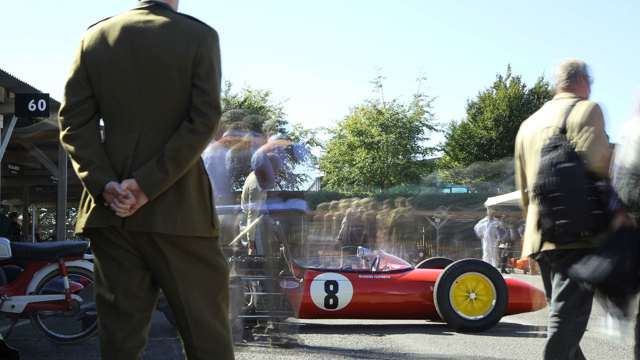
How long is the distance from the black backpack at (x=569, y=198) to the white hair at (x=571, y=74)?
1.42 feet

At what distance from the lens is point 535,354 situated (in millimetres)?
5586

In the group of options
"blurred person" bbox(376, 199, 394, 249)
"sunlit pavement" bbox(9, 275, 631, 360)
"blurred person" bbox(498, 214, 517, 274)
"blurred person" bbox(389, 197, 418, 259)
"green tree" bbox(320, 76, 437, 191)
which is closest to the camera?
"sunlit pavement" bbox(9, 275, 631, 360)

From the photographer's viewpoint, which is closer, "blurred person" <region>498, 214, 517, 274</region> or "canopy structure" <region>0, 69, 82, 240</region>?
"canopy structure" <region>0, 69, 82, 240</region>

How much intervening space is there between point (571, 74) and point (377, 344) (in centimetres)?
311

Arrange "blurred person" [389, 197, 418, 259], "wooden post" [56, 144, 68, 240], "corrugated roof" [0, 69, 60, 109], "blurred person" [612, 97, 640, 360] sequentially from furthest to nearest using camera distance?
"wooden post" [56, 144, 68, 240], "corrugated roof" [0, 69, 60, 109], "blurred person" [389, 197, 418, 259], "blurred person" [612, 97, 640, 360]

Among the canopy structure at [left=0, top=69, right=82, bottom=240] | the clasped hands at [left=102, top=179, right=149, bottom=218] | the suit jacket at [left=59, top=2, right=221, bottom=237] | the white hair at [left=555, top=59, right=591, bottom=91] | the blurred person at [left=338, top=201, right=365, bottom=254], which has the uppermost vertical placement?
the canopy structure at [left=0, top=69, right=82, bottom=240]

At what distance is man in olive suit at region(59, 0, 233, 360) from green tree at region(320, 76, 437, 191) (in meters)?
26.8

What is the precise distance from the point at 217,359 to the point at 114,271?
441 mm

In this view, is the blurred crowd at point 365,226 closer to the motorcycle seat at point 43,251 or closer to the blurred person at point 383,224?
the blurred person at point 383,224

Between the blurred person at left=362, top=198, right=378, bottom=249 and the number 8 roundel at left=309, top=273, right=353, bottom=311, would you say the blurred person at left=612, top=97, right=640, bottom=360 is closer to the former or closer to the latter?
the number 8 roundel at left=309, top=273, right=353, bottom=311

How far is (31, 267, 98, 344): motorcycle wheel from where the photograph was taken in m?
5.91

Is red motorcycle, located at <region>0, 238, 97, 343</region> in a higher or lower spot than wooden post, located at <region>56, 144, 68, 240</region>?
lower

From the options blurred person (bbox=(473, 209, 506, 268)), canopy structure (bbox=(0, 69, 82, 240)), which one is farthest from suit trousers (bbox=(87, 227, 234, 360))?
blurred person (bbox=(473, 209, 506, 268))

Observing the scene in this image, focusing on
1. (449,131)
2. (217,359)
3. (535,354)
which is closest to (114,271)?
(217,359)
